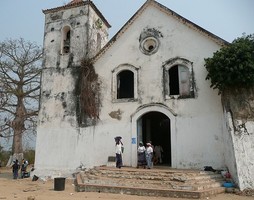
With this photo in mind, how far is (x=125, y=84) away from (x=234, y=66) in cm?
646

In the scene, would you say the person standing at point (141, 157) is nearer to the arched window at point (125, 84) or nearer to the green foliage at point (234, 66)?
the arched window at point (125, 84)

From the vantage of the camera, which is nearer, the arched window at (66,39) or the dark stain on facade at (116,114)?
the dark stain on facade at (116,114)

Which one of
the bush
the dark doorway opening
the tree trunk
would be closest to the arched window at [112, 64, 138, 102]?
the dark doorway opening

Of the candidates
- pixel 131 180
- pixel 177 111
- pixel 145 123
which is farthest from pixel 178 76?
pixel 131 180

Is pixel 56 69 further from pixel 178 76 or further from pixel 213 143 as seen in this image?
pixel 213 143

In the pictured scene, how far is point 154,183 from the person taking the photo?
10750 millimetres

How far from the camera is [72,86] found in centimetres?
1648

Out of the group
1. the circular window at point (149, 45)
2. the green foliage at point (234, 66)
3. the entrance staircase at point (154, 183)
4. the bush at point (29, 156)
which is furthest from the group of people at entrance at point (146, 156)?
the bush at point (29, 156)

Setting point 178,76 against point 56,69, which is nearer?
point 178,76

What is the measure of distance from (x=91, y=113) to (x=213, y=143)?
6.50 meters

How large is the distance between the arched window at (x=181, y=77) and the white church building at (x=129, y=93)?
50 mm

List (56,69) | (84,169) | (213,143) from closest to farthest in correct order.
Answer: (213,143) < (84,169) < (56,69)

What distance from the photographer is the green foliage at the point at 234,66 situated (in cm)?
1165

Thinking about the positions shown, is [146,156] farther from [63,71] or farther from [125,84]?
[63,71]
